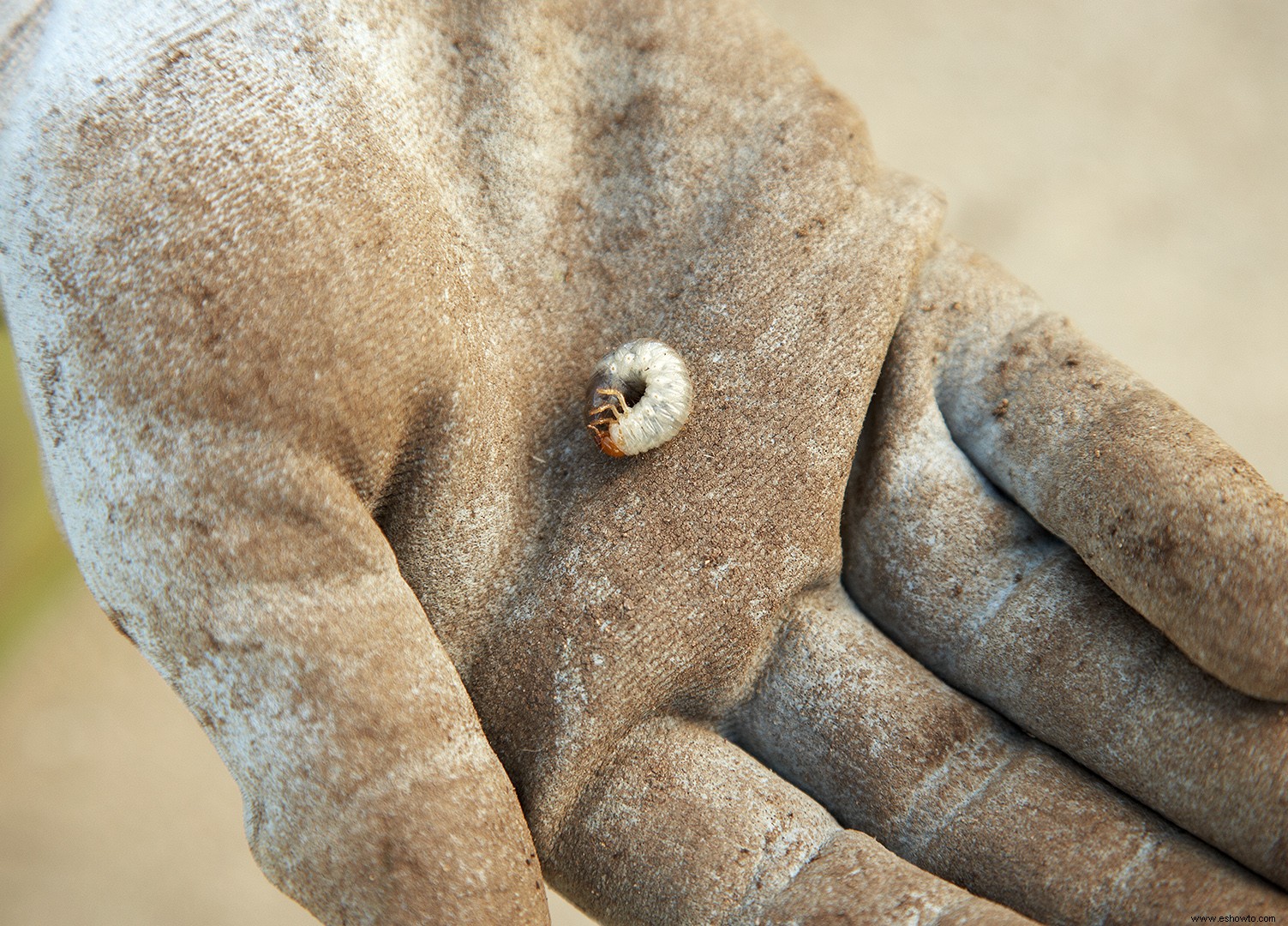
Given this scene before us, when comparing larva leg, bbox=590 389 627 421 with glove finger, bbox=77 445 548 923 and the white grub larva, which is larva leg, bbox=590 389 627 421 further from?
glove finger, bbox=77 445 548 923

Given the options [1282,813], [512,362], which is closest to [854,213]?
[512,362]

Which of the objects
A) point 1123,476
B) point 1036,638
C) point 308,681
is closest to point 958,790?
point 1036,638

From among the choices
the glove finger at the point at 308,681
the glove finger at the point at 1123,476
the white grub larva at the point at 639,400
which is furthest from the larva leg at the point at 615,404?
the glove finger at the point at 1123,476

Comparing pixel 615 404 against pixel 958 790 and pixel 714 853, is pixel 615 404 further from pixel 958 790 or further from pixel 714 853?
pixel 958 790

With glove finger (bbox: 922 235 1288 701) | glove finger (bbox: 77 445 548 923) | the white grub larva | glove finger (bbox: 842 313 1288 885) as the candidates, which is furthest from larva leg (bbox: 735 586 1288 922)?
glove finger (bbox: 77 445 548 923)

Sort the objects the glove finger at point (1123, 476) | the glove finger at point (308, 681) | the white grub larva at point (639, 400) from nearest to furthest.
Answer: the glove finger at point (308, 681) → the glove finger at point (1123, 476) → the white grub larva at point (639, 400)

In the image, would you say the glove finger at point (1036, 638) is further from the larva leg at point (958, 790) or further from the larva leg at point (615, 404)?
the larva leg at point (615, 404)
